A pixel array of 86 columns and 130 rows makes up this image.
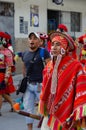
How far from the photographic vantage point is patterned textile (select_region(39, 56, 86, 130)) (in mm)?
4543

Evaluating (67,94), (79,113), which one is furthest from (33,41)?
(79,113)

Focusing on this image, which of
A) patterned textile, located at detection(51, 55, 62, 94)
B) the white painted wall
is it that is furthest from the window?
patterned textile, located at detection(51, 55, 62, 94)

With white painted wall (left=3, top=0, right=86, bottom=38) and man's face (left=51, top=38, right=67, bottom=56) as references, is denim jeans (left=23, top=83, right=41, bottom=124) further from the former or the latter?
white painted wall (left=3, top=0, right=86, bottom=38)

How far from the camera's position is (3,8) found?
17.4 meters

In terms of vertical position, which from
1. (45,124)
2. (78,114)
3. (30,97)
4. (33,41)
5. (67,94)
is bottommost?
(30,97)

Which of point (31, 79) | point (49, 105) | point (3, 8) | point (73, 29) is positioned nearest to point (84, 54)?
point (31, 79)

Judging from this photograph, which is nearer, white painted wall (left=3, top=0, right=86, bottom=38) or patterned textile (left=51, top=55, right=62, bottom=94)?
patterned textile (left=51, top=55, right=62, bottom=94)

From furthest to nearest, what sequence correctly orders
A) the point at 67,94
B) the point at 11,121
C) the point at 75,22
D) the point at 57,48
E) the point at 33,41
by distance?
the point at 75,22 < the point at 11,121 < the point at 33,41 < the point at 57,48 < the point at 67,94

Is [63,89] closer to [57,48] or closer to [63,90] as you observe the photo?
[63,90]

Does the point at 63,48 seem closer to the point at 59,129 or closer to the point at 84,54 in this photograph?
the point at 59,129

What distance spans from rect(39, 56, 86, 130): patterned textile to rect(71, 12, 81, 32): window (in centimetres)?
1752

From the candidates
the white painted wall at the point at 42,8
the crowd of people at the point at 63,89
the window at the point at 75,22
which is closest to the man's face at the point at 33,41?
the crowd of people at the point at 63,89

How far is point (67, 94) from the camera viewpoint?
466 centimetres

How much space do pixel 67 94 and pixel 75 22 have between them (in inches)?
711
